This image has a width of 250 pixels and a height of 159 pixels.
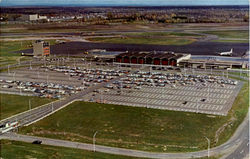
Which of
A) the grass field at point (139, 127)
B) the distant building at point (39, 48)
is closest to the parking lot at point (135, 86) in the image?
the grass field at point (139, 127)

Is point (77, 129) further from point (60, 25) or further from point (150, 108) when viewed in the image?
point (60, 25)

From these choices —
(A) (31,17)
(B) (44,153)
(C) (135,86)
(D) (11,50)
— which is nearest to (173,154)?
(B) (44,153)

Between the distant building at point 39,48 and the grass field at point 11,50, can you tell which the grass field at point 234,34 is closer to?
the distant building at point 39,48

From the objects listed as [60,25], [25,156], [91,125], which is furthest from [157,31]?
[25,156]

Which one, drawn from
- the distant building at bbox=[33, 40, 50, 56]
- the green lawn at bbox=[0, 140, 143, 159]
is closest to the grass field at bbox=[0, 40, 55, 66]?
the distant building at bbox=[33, 40, 50, 56]

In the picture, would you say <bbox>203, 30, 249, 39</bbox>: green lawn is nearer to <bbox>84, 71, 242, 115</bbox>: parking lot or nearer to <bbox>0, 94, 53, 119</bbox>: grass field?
<bbox>84, 71, 242, 115</bbox>: parking lot
